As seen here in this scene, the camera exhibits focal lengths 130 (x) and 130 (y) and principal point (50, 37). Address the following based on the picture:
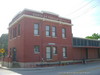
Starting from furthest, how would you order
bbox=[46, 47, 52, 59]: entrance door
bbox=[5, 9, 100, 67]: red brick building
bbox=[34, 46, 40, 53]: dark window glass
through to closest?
bbox=[46, 47, 52, 59]: entrance door, bbox=[34, 46, 40, 53]: dark window glass, bbox=[5, 9, 100, 67]: red brick building

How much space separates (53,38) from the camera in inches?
981

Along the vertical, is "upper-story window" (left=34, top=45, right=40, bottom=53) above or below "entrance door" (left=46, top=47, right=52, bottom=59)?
above

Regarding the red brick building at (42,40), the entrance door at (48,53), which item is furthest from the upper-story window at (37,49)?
the entrance door at (48,53)

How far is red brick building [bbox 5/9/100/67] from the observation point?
21703 mm

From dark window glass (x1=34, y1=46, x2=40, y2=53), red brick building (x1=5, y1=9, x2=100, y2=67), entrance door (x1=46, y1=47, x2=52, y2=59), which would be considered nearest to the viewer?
red brick building (x1=5, y1=9, x2=100, y2=67)

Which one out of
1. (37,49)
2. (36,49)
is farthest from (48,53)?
(36,49)

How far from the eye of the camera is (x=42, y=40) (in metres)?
23.2

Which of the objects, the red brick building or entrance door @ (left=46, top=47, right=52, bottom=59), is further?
entrance door @ (left=46, top=47, right=52, bottom=59)

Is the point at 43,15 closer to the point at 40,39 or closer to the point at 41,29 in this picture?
the point at 41,29

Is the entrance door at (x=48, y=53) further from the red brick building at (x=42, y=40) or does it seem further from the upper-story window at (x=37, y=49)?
the upper-story window at (x=37, y=49)

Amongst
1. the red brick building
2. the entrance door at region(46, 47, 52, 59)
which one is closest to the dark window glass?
the red brick building

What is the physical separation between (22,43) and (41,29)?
419 centimetres

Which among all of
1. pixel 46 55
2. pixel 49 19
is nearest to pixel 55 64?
pixel 46 55

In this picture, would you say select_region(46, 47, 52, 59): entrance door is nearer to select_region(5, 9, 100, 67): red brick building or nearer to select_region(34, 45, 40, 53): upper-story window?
select_region(5, 9, 100, 67): red brick building
